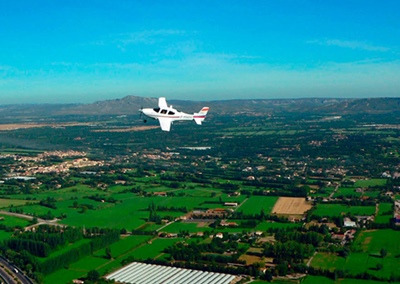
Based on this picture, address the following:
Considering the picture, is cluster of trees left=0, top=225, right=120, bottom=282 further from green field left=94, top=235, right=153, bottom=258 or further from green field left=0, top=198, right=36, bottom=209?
green field left=0, top=198, right=36, bottom=209

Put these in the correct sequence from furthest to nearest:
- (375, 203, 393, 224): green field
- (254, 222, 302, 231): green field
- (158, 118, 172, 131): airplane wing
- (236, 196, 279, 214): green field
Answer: (236, 196, 279, 214): green field
(375, 203, 393, 224): green field
(254, 222, 302, 231): green field
(158, 118, 172, 131): airplane wing

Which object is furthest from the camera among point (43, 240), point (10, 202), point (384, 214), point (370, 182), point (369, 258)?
point (370, 182)

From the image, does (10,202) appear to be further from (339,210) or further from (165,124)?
(339,210)

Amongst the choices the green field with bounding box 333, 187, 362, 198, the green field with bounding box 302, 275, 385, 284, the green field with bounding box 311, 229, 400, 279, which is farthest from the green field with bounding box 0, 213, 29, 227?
the green field with bounding box 333, 187, 362, 198

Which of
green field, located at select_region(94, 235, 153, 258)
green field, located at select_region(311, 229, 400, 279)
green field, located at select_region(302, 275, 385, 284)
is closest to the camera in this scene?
green field, located at select_region(302, 275, 385, 284)

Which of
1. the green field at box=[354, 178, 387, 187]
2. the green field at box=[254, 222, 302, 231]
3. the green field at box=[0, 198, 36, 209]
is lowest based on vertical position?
the green field at box=[254, 222, 302, 231]

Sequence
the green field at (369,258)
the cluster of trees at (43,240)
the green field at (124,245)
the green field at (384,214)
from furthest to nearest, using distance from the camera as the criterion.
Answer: the green field at (384,214)
the green field at (124,245)
the cluster of trees at (43,240)
the green field at (369,258)

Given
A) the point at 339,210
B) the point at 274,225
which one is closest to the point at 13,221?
the point at 274,225

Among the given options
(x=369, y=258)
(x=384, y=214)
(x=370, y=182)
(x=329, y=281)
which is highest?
(x=370, y=182)

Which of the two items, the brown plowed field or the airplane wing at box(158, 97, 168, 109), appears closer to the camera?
the airplane wing at box(158, 97, 168, 109)

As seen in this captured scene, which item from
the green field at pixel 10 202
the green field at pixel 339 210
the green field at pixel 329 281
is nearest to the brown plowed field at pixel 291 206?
the green field at pixel 339 210

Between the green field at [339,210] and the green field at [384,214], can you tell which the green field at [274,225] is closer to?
the green field at [339,210]

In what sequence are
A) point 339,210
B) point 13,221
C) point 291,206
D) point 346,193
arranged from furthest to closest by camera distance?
1. point 346,193
2. point 291,206
3. point 339,210
4. point 13,221

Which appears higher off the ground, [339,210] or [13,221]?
[13,221]
